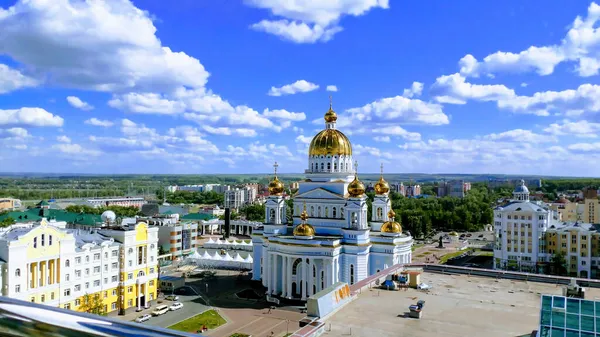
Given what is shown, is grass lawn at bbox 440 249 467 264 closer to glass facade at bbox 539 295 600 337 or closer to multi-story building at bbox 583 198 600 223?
multi-story building at bbox 583 198 600 223

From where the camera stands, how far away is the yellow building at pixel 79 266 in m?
24.2

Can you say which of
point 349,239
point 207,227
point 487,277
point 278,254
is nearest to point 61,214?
point 207,227

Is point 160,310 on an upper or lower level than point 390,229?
lower

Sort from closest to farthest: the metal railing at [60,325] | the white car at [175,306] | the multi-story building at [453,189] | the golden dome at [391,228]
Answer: the metal railing at [60,325] < the white car at [175,306] < the golden dome at [391,228] < the multi-story building at [453,189]

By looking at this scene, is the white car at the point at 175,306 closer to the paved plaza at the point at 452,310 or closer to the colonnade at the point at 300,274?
the colonnade at the point at 300,274

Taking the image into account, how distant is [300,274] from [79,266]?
13985 millimetres

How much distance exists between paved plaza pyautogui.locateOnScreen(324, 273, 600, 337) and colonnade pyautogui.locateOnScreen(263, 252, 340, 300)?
41.6ft

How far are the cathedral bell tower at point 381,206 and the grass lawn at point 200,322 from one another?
1471 cm

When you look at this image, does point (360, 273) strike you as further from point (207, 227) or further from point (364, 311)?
point (207, 227)

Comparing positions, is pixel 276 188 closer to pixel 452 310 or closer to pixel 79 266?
pixel 79 266

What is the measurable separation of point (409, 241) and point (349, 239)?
4.71 metres

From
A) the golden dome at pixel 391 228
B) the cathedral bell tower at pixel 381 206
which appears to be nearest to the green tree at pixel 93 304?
the golden dome at pixel 391 228

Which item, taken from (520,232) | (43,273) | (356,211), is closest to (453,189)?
(520,232)

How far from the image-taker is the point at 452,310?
15.7 metres
